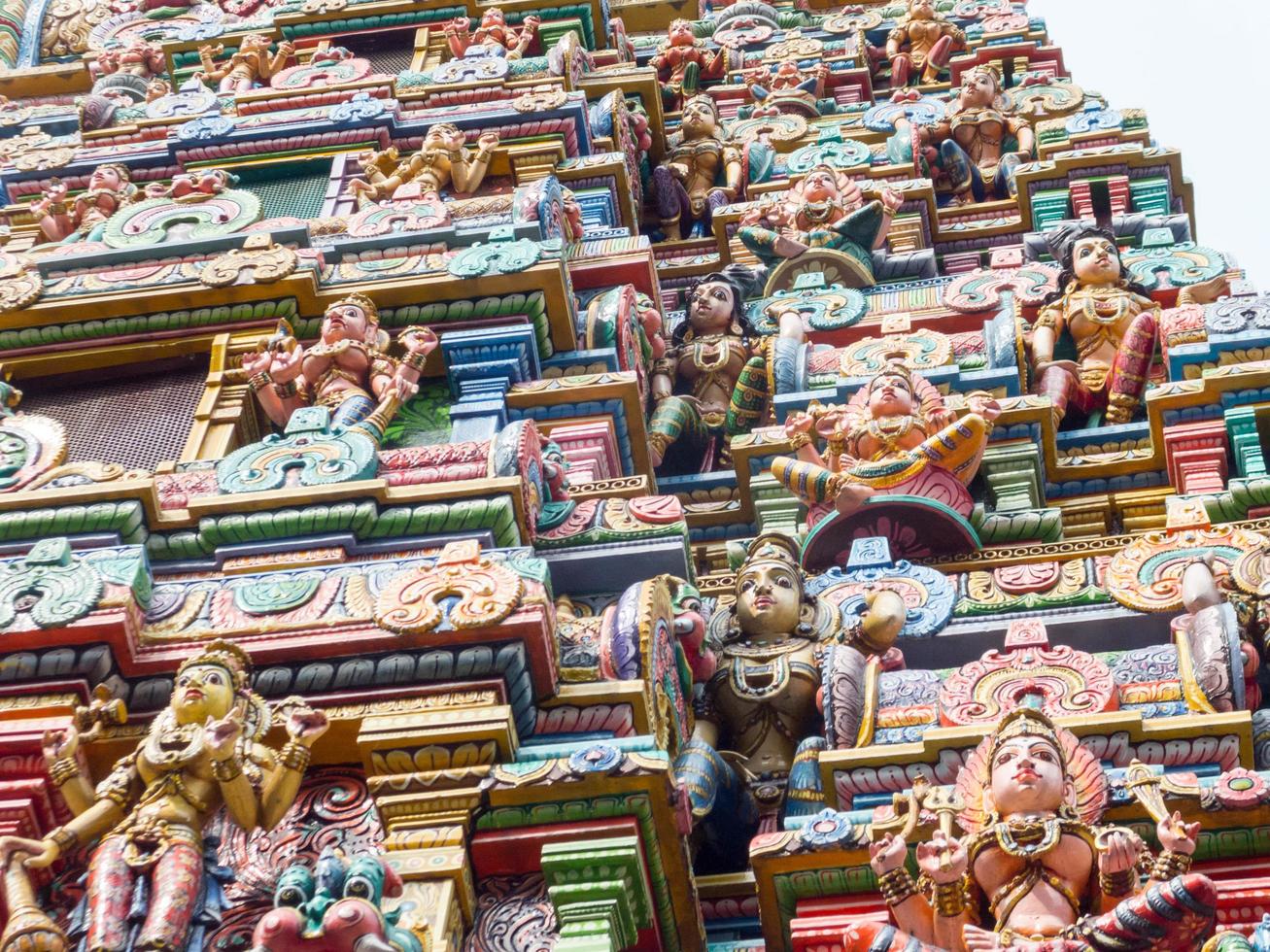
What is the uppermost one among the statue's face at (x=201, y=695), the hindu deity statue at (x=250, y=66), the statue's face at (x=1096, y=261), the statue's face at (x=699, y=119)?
the statue's face at (x=201, y=695)

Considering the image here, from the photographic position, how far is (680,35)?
31.1 m

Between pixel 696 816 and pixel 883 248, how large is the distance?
11.0m

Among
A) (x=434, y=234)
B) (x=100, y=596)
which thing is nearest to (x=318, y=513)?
(x=100, y=596)

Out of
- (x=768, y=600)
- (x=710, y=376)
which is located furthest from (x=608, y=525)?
(x=710, y=376)

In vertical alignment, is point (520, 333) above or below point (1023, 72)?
above

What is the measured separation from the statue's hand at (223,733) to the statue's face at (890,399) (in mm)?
6585

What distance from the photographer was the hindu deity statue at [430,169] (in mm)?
22656

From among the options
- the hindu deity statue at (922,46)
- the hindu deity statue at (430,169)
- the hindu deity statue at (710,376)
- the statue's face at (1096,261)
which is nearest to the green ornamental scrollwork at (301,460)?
the hindu deity statue at (710,376)

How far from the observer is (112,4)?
3359cm

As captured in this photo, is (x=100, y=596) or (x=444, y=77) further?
(x=444, y=77)

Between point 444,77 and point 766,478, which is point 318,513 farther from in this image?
point 444,77

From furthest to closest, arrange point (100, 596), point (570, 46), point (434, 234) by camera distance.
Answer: point (570, 46) → point (434, 234) → point (100, 596)

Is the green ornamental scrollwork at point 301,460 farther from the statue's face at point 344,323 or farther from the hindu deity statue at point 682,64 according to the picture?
the hindu deity statue at point 682,64

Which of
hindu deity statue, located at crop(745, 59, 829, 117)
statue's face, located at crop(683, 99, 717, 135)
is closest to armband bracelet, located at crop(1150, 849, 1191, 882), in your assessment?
statue's face, located at crop(683, 99, 717, 135)
